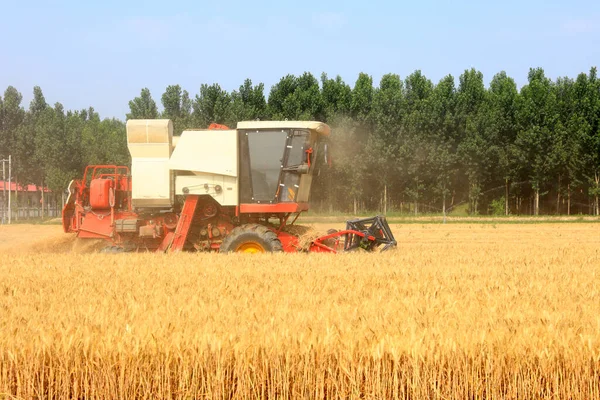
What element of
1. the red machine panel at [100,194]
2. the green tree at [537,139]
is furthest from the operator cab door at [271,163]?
the green tree at [537,139]

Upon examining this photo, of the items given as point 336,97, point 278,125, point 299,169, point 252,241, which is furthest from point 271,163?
point 336,97

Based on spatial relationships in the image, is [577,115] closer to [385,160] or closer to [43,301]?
[385,160]

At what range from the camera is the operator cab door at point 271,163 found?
42.0 ft

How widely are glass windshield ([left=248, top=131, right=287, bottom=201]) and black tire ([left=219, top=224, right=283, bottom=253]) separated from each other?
70cm

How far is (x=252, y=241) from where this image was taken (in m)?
12.4

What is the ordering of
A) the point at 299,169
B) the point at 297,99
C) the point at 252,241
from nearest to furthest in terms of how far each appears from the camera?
1. the point at 252,241
2. the point at 299,169
3. the point at 297,99

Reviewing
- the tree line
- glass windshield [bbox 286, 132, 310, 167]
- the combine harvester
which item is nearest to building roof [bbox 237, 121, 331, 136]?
the combine harvester

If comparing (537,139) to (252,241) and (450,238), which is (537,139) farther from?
(252,241)

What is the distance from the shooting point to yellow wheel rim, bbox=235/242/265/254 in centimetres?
1239

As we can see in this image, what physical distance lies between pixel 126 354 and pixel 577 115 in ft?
168

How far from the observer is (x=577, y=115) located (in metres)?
50.4

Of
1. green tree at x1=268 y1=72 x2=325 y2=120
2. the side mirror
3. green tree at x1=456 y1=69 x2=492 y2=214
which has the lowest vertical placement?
the side mirror

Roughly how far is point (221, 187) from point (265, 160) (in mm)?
971

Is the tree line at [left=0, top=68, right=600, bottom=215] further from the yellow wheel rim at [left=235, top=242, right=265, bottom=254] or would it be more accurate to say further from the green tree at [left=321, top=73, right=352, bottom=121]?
the yellow wheel rim at [left=235, top=242, right=265, bottom=254]
